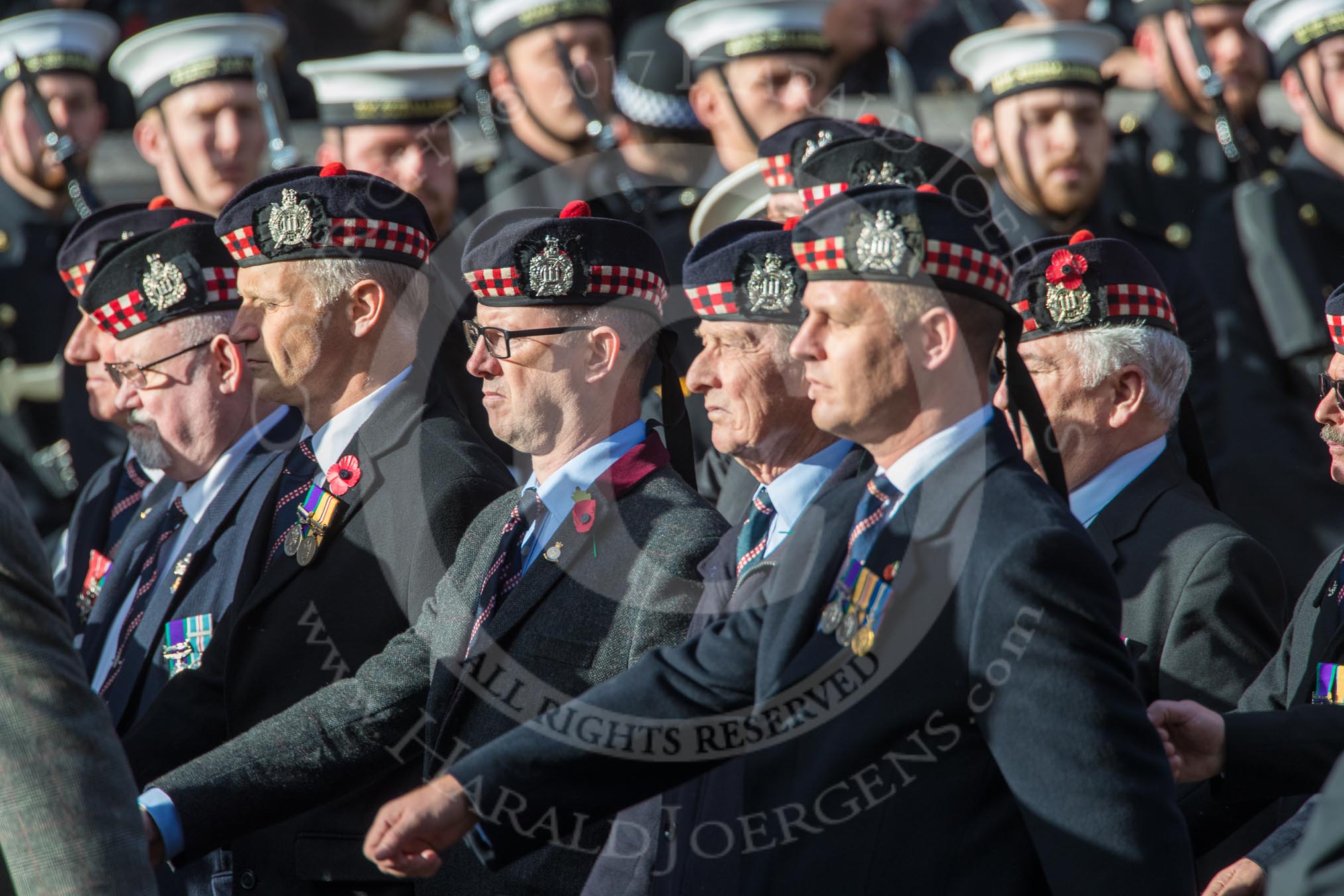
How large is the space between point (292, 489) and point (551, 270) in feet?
3.17

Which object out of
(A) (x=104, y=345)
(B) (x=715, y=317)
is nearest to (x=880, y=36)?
(A) (x=104, y=345)

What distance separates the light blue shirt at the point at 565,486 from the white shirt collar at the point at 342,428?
2.06 feet

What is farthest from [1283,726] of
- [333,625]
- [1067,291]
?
[333,625]

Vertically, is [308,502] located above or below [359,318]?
below

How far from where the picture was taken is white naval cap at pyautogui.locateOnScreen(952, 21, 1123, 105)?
652 cm

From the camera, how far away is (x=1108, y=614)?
275 centimetres

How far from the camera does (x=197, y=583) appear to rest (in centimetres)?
473

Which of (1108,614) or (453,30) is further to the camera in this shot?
(453,30)

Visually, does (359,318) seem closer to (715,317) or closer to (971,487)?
(715,317)

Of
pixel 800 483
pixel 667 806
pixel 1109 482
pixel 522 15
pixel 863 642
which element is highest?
pixel 522 15

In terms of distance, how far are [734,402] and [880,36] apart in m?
5.46

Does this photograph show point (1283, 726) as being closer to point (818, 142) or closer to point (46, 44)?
point (818, 142)

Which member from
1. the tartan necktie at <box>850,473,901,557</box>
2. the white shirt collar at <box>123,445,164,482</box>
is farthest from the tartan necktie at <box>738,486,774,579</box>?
the white shirt collar at <box>123,445,164,482</box>

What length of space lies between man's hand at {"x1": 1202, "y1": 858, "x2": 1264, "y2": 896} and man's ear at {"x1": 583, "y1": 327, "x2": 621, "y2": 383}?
165 centimetres
